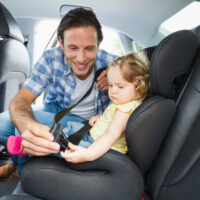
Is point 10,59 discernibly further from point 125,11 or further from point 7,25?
point 125,11

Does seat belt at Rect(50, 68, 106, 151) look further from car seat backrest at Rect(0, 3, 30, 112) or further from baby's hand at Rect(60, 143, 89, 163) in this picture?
car seat backrest at Rect(0, 3, 30, 112)

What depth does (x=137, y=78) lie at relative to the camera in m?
1.12

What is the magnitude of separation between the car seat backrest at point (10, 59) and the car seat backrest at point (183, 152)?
1.35 metres

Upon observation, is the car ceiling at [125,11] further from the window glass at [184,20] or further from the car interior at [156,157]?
the car interior at [156,157]

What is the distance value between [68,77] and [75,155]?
2.49 feet

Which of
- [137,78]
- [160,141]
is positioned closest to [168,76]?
[137,78]

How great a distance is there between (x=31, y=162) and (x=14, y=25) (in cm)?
132

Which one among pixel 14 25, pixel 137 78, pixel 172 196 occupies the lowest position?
pixel 172 196

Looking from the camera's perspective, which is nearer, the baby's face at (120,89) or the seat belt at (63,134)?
the seat belt at (63,134)

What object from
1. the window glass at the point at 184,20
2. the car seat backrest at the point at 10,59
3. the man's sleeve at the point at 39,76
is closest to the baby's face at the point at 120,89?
the man's sleeve at the point at 39,76

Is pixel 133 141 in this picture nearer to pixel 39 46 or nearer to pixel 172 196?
pixel 172 196

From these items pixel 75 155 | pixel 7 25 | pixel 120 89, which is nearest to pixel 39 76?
pixel 7 25

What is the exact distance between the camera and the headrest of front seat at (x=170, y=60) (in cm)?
102

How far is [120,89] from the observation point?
1140mm
